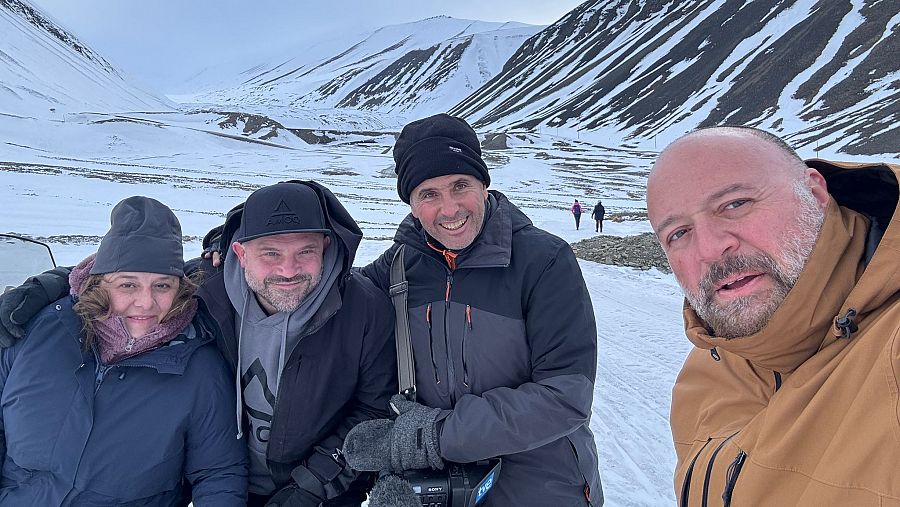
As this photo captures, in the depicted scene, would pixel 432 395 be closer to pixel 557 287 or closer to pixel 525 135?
pixel 557 287

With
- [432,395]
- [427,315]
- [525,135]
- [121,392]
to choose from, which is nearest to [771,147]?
[427,315]

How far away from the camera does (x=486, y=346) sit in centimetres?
207

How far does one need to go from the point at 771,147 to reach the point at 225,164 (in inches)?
1706

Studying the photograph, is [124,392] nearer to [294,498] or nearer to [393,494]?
[294,498]

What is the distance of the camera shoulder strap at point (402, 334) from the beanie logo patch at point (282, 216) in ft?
1.67

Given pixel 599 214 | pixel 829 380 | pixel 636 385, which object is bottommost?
pixel 599 214

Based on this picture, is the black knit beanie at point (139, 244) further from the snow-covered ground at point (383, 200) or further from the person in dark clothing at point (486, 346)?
the snow-covered ground at point (383, 200)

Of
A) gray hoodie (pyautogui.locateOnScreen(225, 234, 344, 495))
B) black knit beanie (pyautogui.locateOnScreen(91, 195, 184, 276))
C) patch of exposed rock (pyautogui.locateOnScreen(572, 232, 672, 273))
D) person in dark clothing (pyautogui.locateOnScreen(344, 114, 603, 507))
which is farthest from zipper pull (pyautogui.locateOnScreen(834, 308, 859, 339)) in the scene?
patch of exposed rock (pyautogui.locateOnScreen(572, 232, 672, 273))

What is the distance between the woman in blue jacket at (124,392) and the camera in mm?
1974

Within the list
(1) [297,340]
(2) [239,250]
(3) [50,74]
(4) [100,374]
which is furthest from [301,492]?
(3) [50,74]

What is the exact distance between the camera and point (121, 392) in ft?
6.72

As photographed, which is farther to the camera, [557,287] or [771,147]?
[557,287]

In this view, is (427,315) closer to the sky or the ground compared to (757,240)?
closer to the ground

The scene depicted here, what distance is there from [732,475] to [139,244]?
231cm
